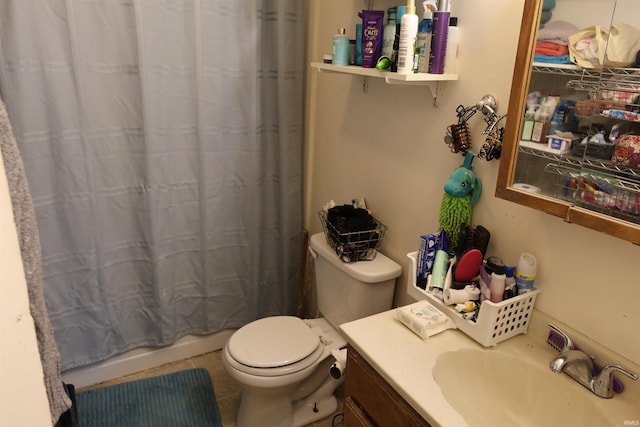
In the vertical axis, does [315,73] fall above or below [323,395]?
above

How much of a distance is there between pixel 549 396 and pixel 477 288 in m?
0.33

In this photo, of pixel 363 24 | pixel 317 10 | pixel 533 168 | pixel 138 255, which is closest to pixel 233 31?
pixel 317 10

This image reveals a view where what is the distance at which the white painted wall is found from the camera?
536 millimetres

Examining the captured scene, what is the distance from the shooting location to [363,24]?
1.55 m

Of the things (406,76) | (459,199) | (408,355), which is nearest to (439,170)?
(459,199)

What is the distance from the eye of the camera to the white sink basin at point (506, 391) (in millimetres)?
1164

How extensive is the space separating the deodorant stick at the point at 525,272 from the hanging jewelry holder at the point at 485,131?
0.30m

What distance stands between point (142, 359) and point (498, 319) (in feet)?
5.61

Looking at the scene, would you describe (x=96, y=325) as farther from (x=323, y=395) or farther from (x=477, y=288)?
(x=477, y=288)

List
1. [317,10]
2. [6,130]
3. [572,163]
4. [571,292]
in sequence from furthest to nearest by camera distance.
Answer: [317,10] < [571,292] < [572,163] < [6,130]

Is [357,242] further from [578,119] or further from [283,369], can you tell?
[578,119]

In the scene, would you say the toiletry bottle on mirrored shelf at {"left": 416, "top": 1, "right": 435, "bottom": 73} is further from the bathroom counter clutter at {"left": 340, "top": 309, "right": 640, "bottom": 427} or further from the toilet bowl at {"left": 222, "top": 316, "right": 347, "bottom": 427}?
the toilet bowl at {"left": 222, "top": 316, "right": 347, "bottom": 427}

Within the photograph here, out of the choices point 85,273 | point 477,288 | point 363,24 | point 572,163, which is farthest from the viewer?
point 85,273

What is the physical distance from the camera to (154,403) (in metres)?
2.06
